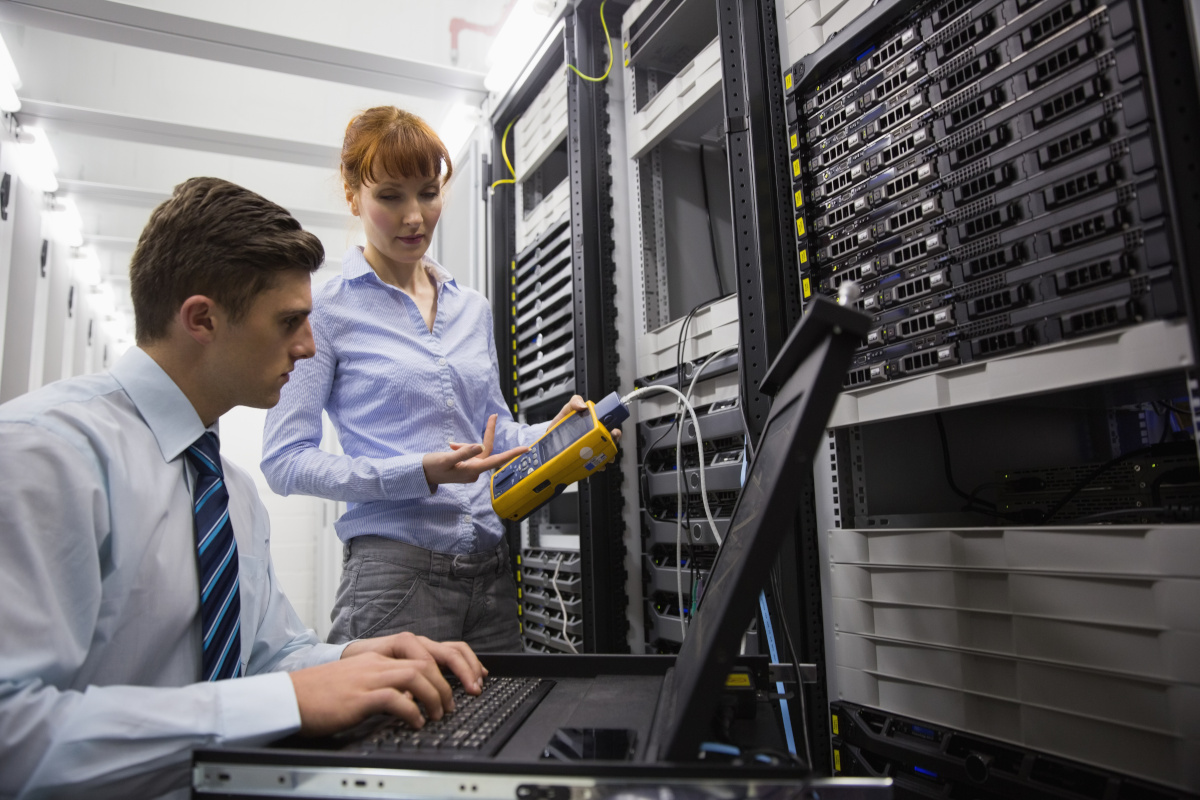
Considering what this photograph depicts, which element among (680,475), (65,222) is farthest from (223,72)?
(680,475)

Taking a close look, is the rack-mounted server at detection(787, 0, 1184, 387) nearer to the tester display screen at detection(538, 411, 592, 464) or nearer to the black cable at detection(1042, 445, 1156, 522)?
the black cable at detection(1042, 445, 1156, 522)

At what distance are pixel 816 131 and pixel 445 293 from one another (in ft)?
2.75

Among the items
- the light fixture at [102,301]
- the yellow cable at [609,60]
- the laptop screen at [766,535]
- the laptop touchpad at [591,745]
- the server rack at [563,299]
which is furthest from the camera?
the light fixture at [102,301]

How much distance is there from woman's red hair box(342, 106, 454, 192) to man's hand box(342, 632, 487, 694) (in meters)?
0.89

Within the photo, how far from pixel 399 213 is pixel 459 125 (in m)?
1.68

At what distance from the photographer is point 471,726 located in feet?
2.28

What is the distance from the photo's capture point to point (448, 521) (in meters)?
1.38

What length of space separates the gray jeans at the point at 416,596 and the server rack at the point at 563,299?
0.54m

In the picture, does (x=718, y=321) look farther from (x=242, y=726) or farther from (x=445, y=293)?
(x=242, y=726)

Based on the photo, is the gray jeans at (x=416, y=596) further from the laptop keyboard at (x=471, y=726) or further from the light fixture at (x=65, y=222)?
the light fixture at (x=65, y=222)

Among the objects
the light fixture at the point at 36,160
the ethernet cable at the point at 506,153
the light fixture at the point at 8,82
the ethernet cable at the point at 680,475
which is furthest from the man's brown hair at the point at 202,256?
the light fixture at the point at 36,160

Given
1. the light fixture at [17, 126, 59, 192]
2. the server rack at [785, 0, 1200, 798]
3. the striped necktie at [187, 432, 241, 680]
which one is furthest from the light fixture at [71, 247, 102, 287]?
the server rack at [785, 0, 1200, 798]

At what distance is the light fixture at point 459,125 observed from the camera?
113 inches

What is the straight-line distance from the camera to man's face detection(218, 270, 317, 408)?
0.89 metres
